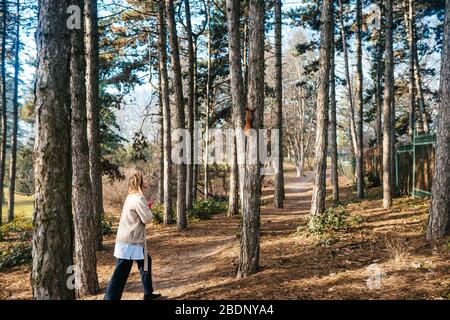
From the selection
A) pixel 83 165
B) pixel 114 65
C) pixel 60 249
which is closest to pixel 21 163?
pixel 114 65

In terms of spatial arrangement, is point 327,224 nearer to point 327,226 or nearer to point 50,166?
point 327,226

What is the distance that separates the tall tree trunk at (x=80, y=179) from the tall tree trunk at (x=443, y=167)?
6.37 metres

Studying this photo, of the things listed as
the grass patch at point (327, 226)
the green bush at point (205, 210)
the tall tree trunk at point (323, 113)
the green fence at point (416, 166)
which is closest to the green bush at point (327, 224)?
the grass patch at point (327, 226)

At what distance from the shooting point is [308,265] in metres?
5.88

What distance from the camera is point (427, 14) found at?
16.8 metres

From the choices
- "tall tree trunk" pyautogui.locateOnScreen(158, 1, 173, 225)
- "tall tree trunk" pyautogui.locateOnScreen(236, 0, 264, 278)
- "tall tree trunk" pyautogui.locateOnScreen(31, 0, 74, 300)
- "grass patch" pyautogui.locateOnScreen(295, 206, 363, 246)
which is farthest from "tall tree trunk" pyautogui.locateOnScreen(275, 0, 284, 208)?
"tall tree trunk" pyautogui.locateOnScreen(31, 0, 74, 300)

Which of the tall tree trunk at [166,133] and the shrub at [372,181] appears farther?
the shrub at [372,181]

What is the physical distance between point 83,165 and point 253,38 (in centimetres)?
368

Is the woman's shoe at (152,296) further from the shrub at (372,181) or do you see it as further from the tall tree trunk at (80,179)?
the shrub at (372,181)

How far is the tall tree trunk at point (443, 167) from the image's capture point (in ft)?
20.5

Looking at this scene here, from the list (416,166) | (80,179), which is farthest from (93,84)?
(416,166)

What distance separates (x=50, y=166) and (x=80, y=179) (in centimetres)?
243

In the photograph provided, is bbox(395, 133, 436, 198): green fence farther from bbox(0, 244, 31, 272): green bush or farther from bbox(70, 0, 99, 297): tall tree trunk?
bbox(0, 244, 31, 272): green bush
